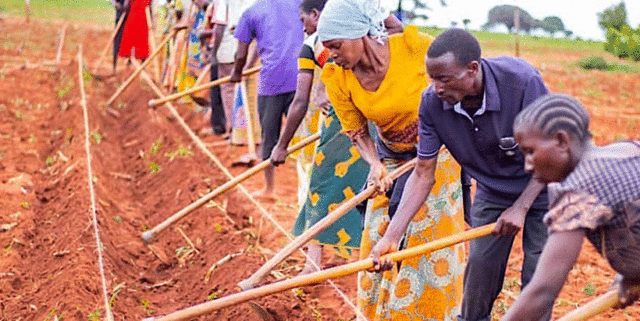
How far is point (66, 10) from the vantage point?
99.9ft

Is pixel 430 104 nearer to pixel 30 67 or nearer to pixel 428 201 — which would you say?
pixel 428 201

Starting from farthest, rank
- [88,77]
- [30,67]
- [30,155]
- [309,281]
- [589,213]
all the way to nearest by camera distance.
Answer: [30,67] → [88,77] → [30,155] → [309,281] → [589,213]

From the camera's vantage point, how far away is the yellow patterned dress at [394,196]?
3.90 m

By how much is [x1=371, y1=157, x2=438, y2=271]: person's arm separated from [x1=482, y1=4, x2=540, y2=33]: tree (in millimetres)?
43590

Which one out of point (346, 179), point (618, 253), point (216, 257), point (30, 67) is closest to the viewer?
point (618, 253)

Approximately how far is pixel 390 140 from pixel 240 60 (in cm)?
321

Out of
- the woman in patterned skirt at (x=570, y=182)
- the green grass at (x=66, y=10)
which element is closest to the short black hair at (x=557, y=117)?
the woman in patterned skirt at (x=570, y=182)

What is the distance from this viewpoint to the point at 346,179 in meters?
5.10

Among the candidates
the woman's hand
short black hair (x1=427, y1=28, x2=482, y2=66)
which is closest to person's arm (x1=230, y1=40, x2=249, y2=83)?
the woman's hand

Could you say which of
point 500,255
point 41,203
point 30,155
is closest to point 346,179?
point 500,255

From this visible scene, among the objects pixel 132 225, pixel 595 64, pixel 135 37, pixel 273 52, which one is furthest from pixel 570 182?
pixel 595 64

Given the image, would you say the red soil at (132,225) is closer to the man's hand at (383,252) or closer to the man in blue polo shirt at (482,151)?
the man's hand at (383,252)

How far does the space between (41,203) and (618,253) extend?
5.58m

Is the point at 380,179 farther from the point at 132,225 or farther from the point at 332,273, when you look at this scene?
the point at 132,225
